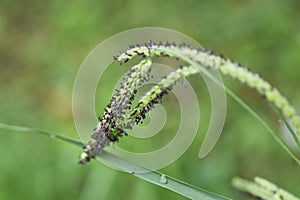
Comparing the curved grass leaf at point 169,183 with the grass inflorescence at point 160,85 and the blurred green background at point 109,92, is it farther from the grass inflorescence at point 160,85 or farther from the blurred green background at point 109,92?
the blurred green background at point 109,92

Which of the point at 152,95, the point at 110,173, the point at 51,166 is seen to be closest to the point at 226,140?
the point at 110,173

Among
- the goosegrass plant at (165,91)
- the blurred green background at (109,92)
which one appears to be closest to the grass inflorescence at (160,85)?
the goosegrass plant at (165,91)

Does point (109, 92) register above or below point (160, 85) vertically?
above

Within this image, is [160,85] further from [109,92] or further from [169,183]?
[109,92]

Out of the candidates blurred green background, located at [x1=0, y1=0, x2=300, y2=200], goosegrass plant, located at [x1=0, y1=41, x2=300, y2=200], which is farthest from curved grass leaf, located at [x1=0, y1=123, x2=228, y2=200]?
blurred green background, located at [x1=0, y1=0, x2=300, y2=200]

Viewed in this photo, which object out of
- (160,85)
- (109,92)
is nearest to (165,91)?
(160,85)

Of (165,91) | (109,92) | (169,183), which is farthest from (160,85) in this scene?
(109,92)

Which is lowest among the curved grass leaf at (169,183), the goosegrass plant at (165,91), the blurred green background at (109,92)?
the curved grass leaf at (169,183)

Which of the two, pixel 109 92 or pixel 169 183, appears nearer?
pixel 169 183

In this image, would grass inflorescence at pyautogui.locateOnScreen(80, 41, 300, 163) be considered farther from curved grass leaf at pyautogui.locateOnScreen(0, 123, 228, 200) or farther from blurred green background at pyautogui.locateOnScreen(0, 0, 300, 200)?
blurred green background at pyautogui.locateOnScreen(0, 0, 300, 200)
